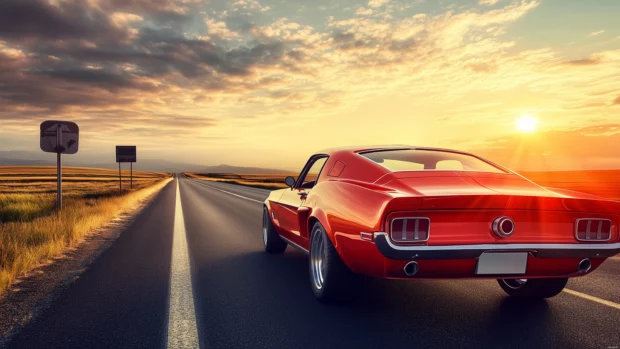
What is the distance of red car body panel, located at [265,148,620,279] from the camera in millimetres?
3596

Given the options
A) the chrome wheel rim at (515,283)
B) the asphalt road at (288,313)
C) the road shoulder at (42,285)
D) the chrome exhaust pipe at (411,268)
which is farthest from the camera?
the chrome wheel rim at (515,283)

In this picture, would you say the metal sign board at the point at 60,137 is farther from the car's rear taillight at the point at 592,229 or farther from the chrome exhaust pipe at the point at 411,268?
the car's rear taillight at the point at 592,229

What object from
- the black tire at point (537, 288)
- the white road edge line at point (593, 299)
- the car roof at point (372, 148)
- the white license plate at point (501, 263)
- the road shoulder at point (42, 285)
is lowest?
the road shoulder at point (42, 285)

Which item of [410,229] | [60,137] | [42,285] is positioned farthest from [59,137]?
[410,229]

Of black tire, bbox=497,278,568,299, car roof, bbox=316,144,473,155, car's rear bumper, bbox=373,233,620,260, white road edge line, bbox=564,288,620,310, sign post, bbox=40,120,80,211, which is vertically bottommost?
A: white road edge line, bbox=564,288,620,310

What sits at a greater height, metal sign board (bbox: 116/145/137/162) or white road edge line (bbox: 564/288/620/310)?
metal sign board (bbox: 116/145/137/162)

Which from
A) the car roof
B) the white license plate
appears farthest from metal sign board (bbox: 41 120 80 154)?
the white license plate

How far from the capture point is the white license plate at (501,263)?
143 inches

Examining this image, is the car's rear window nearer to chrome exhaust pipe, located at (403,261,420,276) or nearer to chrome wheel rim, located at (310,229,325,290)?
chrome wheel rim, located at (310,229,325,290)

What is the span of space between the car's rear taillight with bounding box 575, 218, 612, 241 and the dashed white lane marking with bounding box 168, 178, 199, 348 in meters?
3.04

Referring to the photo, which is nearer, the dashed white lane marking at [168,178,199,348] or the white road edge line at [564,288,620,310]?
the dashed white lane marking at [168,178,199,348]

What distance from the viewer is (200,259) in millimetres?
6961

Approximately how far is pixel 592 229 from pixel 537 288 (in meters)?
1.02

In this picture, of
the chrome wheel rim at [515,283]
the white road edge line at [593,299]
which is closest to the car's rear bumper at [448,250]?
the chrome wheel rim at [515,283]
